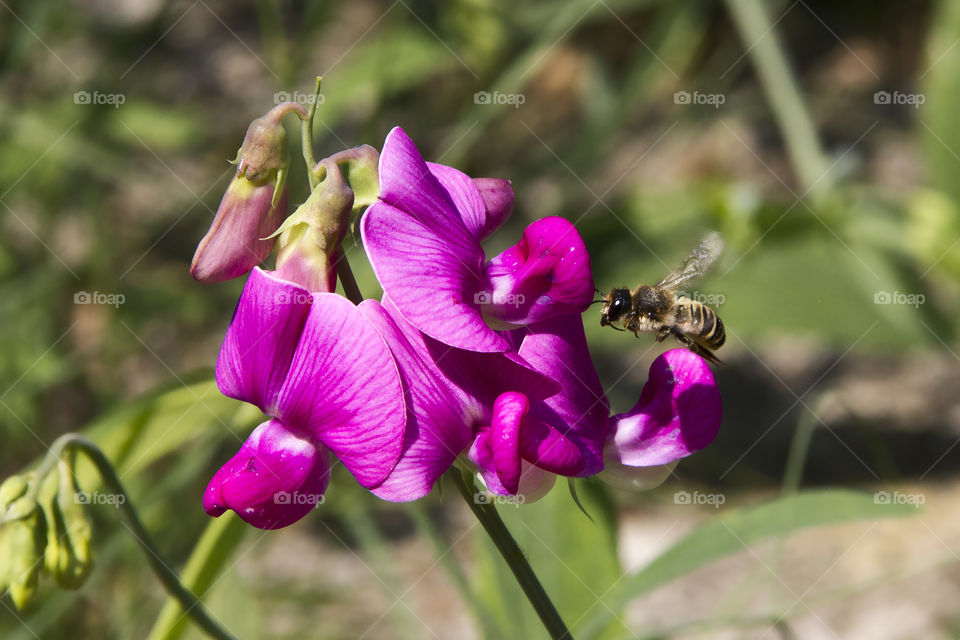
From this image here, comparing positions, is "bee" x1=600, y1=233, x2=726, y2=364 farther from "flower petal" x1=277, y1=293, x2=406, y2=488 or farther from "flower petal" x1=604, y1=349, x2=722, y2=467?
"flower petal" x1=277, y1=293, x2=406, y2=488

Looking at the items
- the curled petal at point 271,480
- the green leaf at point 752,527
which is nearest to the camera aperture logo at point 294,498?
the curled petal at point 271,480

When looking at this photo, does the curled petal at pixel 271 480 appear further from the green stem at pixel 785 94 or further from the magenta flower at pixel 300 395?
the green stem at pixel 785 94

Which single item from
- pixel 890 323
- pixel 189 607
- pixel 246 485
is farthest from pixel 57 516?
pixel 890 323

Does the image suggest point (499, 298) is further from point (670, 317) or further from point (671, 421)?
point (670, 317)

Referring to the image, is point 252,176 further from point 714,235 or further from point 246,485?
point 714,235

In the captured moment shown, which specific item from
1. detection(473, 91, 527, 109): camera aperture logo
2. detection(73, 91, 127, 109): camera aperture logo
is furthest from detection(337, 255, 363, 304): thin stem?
detection(73, 91, 127, 109): camera aperture logo
